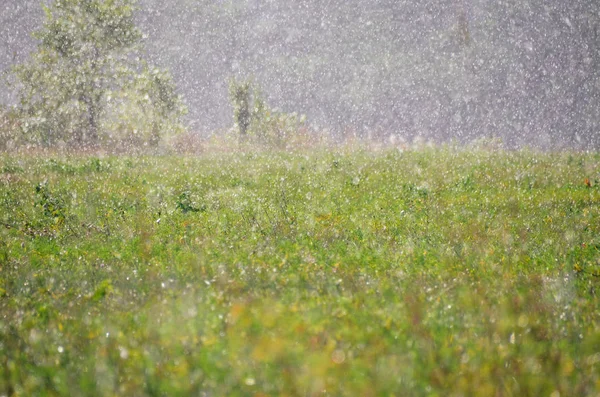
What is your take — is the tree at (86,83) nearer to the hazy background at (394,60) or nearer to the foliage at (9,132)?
the foliage at (9,132)

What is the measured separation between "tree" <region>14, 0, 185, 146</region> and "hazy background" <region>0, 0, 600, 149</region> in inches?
520

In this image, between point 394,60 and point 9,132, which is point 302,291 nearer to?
point 9,132

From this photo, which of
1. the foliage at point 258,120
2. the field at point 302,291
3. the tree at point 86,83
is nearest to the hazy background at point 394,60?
the foliage at point 258,120

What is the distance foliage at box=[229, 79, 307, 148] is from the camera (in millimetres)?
31359

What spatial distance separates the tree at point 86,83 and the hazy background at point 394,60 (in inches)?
520

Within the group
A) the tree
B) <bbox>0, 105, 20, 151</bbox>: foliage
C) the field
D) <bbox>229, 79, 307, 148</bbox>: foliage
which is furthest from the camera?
<bbox>229, 79, 307, 148</bbox>: foliage

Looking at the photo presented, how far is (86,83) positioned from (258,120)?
11.1 meters

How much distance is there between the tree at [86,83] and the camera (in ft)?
98.7

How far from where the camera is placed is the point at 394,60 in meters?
45.0

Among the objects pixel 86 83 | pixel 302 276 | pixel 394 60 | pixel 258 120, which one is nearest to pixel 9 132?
pixel 86 83

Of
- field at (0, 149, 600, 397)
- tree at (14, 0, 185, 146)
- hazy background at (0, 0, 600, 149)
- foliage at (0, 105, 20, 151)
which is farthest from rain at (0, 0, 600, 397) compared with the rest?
hazy background at (0, 0, 600, 149)

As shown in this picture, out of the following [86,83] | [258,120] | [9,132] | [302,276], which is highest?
[302,276]

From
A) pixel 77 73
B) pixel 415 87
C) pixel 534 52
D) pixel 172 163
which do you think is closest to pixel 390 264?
pixel 172 163

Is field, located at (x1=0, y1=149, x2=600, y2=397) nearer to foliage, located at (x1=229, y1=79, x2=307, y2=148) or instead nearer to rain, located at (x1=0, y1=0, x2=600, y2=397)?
rain, located at (x1=0, y1=0, x2=600, y2=397)
